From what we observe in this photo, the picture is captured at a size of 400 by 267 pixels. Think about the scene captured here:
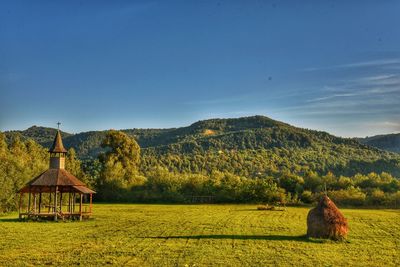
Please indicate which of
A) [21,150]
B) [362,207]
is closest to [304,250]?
[362,207]

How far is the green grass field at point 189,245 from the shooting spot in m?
19.8

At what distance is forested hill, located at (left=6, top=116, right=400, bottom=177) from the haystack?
6413cm

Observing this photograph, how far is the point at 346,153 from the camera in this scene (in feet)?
378

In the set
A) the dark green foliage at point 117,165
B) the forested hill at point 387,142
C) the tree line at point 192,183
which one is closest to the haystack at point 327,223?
the tree line at point 192,183

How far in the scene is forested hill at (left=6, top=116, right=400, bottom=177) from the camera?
101m

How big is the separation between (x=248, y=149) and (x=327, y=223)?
92.3 meters

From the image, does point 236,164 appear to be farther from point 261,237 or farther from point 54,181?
point 261,237

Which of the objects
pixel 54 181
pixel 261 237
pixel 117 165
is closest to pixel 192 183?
pixel 117 165

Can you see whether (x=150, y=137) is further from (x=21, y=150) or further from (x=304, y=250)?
(x=304, y=250)

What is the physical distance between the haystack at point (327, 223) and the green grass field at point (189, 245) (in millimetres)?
825

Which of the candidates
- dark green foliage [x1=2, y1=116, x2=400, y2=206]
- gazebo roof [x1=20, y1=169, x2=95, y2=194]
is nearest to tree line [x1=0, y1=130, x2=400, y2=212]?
dark green foliage [x1=2, y1=116, x2=400, y2=206]

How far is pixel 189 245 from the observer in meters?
24.0

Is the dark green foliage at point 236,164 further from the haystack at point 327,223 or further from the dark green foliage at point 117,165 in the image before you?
the haystack at point 327,223

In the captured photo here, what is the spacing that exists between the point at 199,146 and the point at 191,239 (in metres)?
97.4
